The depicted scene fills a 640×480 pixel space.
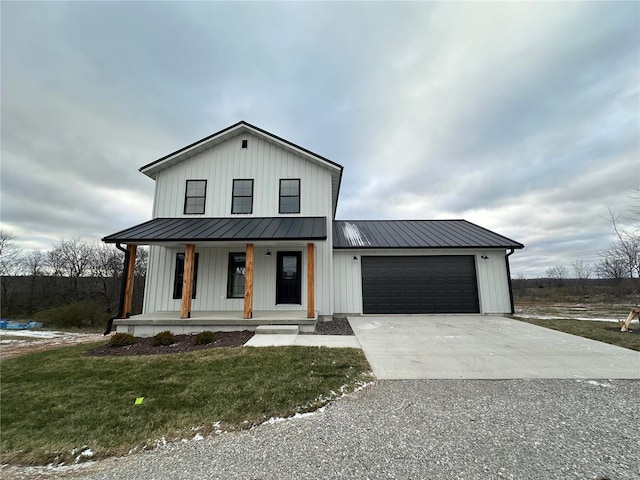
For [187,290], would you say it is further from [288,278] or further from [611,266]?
[611,266]

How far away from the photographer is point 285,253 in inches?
398

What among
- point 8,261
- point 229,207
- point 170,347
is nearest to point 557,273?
point 229,207

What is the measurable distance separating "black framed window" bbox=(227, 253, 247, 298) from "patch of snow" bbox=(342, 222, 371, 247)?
4646 millimetres

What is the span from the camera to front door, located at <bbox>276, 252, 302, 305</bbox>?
991cm

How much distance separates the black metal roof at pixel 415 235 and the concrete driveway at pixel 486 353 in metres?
3.55

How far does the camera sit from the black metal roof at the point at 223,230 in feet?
27.3

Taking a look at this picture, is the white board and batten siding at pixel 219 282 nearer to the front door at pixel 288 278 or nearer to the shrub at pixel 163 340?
the front door at pixel 288 278

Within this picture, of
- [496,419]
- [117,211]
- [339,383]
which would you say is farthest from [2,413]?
[117,211]

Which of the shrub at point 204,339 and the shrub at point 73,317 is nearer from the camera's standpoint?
the shrub at point 204,339

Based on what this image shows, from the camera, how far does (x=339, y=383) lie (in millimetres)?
3975

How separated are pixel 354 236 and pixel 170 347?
828cm

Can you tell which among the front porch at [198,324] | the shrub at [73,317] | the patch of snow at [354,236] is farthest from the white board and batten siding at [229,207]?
the shrub at [73,317]

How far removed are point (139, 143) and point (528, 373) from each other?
18.2 meters

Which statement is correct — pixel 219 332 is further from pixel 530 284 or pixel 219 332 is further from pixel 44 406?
pixel 530 284
